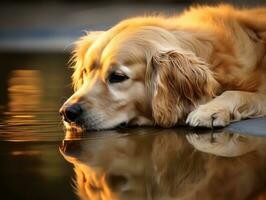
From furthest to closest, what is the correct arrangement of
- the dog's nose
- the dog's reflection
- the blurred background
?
1. the blurred background
2. the dog's nose
3. the dog's reflection

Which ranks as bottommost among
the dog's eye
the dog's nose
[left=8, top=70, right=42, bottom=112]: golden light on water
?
[left=8, top=70, right=42, bottom=112]: golden light on water

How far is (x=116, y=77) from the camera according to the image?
177 inches

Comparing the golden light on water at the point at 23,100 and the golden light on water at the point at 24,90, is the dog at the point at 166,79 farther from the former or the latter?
the golden light on water at the point at 24,90

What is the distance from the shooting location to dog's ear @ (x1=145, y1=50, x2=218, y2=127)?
14.9 feet

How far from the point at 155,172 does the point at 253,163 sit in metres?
0.48

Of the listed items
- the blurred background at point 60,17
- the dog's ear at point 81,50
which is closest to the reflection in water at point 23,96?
the dog's ear at point 81,50

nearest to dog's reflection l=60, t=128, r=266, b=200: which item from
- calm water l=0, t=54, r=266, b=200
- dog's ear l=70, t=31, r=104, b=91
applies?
calm water l=0, t=54, r=266, b=200

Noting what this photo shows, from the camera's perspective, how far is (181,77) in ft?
15.0

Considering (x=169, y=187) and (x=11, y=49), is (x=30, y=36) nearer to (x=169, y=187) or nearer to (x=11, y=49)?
(x=11, y=49)

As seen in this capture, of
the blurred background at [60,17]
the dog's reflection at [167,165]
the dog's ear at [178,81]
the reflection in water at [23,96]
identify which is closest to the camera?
the dog's reflection at [167,165]

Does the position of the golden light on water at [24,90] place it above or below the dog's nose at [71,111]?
below

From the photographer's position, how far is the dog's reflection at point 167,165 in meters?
2.93

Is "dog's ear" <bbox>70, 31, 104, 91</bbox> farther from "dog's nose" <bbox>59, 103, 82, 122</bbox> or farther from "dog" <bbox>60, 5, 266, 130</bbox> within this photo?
"dog's nose" <bbox>59, 103, 82, 122</bbox>

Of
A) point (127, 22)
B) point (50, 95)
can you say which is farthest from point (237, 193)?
→ point (50, 95)
